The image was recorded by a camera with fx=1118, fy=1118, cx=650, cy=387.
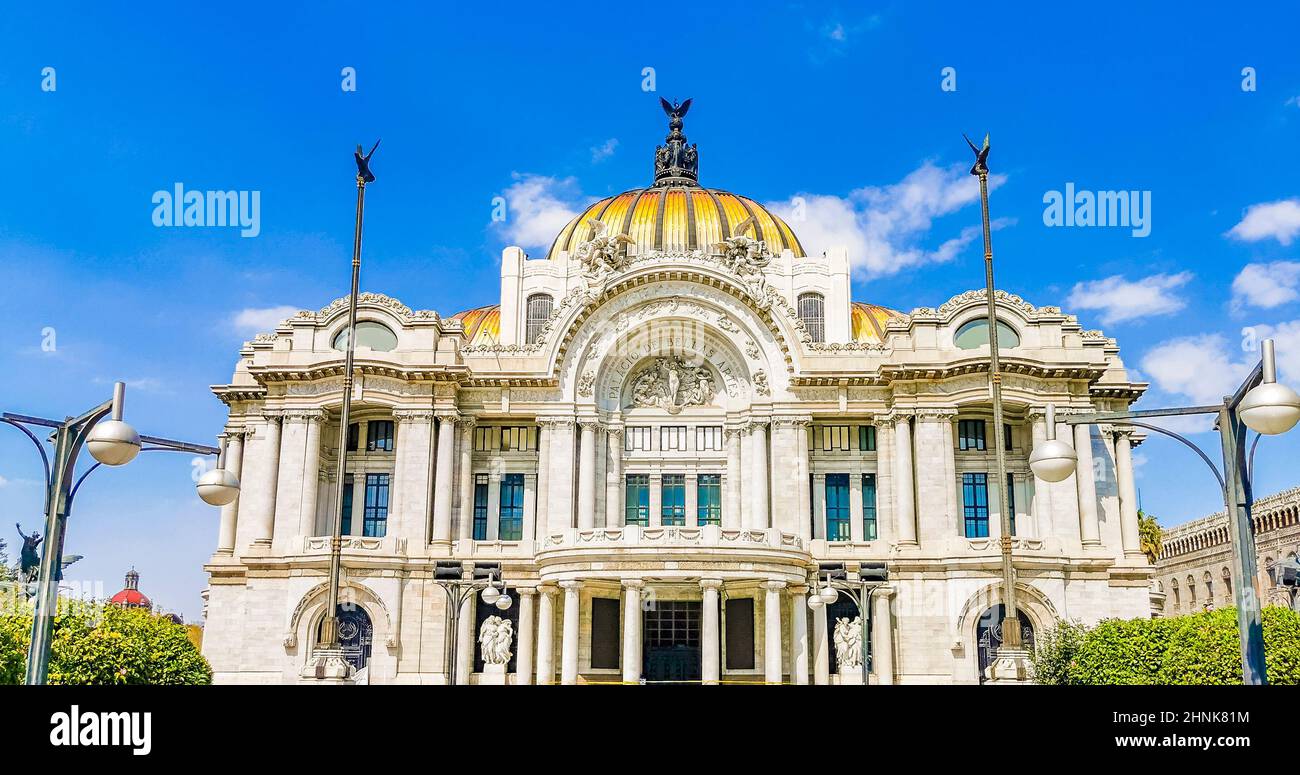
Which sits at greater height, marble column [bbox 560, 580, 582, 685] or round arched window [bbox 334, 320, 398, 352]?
round arched window [bbox 334, 320, 398, 352]

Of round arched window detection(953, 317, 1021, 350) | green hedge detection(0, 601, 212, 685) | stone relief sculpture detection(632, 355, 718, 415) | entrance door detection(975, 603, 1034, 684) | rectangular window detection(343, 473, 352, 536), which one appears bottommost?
green hedge detection(0, 601, 212, 685)

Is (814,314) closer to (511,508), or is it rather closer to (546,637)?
(511,508)

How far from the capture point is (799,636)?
48.0 metres

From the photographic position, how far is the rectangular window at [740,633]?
162 ft

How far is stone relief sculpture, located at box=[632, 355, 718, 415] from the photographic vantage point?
182 ft

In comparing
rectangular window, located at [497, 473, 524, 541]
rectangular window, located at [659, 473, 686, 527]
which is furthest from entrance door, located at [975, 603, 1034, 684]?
rectangular window, located at [497, 473, 524, 541]

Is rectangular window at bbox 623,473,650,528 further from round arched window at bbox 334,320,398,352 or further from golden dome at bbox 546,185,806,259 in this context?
golden dome at bbox 546,185,806,259

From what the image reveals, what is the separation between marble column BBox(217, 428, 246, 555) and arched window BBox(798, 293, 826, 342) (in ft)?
101

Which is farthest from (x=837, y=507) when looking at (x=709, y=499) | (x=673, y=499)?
(x=673, y=499)

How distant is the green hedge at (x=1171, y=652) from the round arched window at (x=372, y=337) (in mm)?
31641

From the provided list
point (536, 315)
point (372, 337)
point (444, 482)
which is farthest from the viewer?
point (536, 315)

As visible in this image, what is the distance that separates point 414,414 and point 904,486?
22.6 metres

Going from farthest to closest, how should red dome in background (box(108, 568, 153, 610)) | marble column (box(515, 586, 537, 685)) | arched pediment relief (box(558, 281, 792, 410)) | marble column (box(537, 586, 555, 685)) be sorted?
red dome in background (box(108, 568, 153, 610))
arched pediment relief (box(558, 281, 792, 410))
marble column (box(515, 586, 537, 685))
marble column (box(537, 586, 555, 685))
